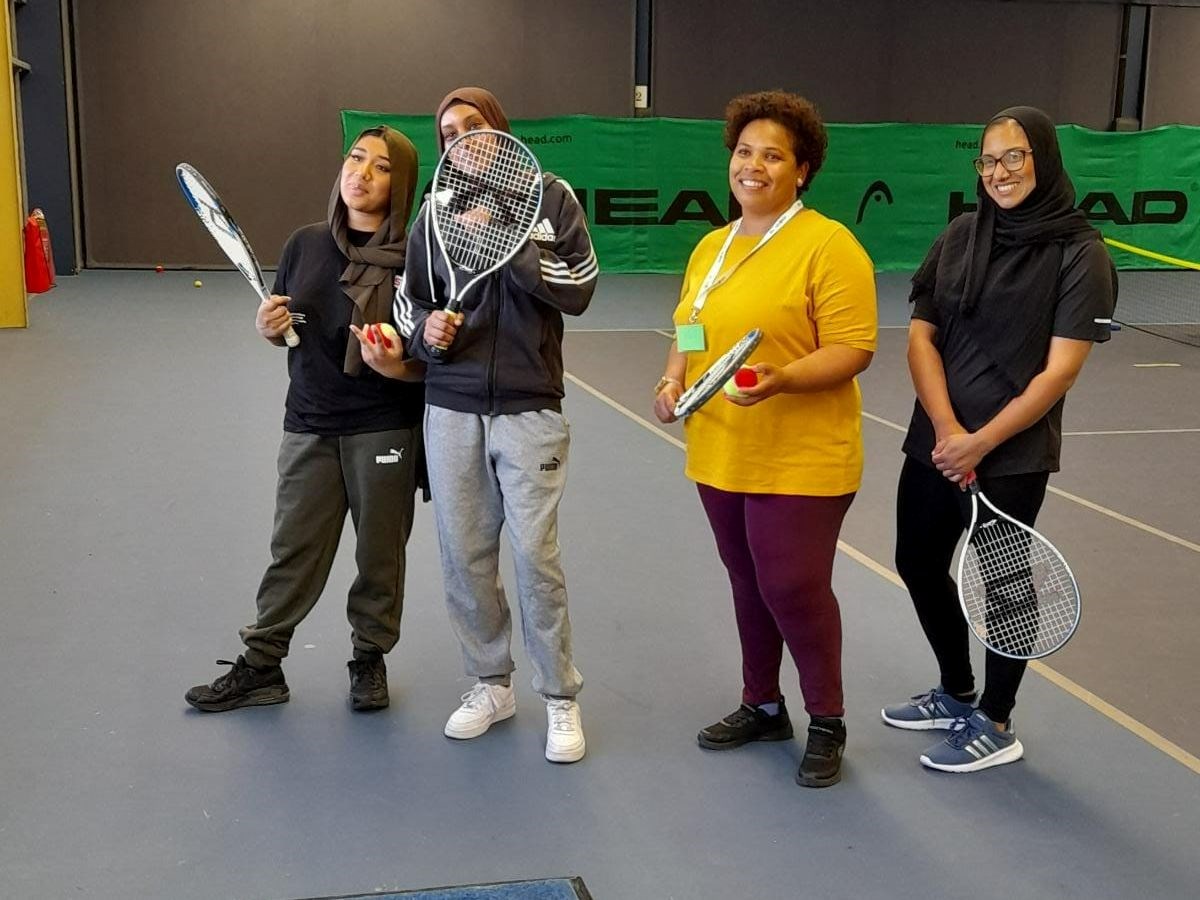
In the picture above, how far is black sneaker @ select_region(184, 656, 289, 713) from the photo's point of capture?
133 inches

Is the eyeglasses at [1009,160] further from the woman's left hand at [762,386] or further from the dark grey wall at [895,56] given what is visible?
the dark grey wall at [895,56]

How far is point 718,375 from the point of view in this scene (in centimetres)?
263

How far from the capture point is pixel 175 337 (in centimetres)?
1018

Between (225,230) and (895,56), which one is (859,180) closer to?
(895,56)

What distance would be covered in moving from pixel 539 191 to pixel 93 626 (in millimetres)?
2081

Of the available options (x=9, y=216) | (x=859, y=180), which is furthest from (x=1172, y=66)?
(x=9, y=216)

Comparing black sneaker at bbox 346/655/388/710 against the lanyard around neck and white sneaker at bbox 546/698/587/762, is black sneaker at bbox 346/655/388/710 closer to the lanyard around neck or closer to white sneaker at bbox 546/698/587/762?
white sneaker at bbox 546/698/587/762

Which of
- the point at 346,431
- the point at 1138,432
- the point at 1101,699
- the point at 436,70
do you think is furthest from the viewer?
the point at 436,70

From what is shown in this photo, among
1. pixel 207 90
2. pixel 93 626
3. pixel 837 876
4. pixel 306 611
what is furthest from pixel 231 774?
pixel 207 90

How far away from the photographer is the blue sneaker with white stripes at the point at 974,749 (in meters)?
3.10

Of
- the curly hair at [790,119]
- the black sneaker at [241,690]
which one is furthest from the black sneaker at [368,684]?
the curly hair at [790,119]

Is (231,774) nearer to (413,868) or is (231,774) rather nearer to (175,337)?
(413,868)

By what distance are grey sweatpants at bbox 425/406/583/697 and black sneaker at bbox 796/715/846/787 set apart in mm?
585

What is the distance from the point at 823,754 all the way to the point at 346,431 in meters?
1.42
